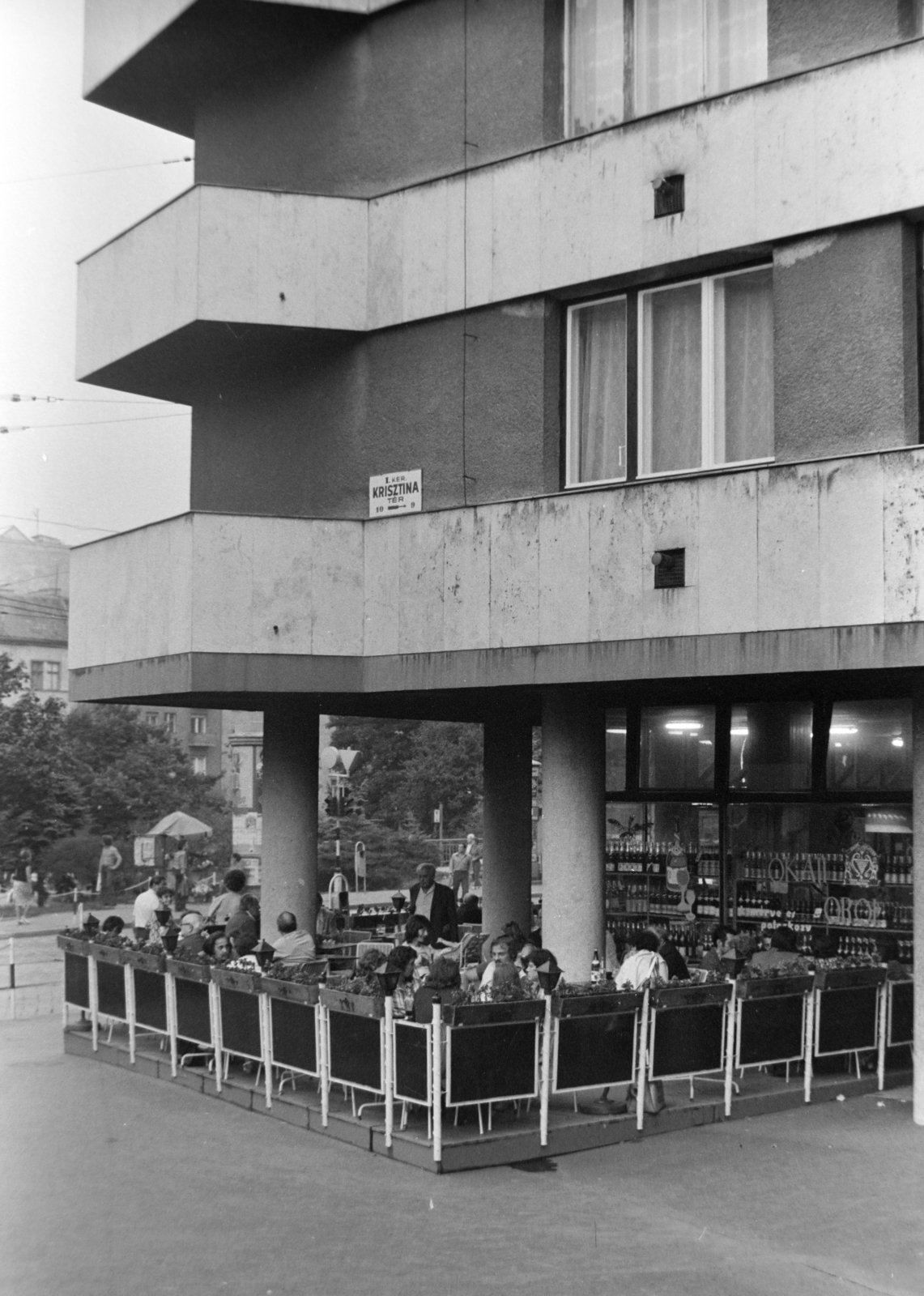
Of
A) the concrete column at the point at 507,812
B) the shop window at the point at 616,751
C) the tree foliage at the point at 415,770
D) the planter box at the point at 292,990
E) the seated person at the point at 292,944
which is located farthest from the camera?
the tree foliage at the point at 415,770

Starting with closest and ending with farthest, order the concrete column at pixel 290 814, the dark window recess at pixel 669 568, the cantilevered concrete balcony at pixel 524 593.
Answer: the cantilevered concrete balcony at pixel 524 593
the dark window recess at pixel 669 568
the concrete column at pixel 290 814

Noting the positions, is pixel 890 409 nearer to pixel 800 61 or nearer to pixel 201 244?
pixel 800 61

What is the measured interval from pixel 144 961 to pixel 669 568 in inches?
259

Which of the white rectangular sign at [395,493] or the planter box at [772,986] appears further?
the white rectangular sign at [395,493]

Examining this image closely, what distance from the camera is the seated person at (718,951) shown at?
45.1 ft

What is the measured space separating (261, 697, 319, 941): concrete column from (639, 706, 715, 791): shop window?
13.9 feet

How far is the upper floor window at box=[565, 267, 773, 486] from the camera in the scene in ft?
45.5

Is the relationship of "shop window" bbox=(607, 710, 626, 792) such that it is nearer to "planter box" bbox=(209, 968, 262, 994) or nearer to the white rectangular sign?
the white rectangular sign

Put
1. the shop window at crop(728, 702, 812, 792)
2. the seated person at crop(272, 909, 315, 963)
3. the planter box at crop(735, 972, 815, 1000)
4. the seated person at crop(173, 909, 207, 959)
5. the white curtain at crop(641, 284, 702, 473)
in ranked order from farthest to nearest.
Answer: the shop window at crop(728, 702, 812, 792) → the seated person at crop(272, 909, 315, 963) → the seated person at crop(173, 909, 207, 959) → the white curtain at crop(641, 284, 702, 473) → the planter box at crop(735, 972, 815, 1000)

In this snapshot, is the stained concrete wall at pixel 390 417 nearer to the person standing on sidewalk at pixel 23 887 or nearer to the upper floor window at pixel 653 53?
the upper floor window at pixel 653 53

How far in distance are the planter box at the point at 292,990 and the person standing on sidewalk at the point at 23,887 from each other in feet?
103

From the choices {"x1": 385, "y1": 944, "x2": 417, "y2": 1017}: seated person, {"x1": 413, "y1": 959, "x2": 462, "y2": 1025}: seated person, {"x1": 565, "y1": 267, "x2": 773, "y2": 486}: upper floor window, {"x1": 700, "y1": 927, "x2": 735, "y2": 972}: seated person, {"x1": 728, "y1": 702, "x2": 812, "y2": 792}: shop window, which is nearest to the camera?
{"x1": 413, "y1": 959, "x2": 462, "y2": 1025}: seated person

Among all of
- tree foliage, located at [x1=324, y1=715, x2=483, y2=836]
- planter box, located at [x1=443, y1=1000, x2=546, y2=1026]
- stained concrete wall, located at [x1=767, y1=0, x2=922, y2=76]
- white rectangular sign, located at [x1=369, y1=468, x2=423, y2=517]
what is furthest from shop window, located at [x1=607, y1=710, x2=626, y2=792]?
tree foliage, located at [x1=324, y1=715, x2=483, y2=836]

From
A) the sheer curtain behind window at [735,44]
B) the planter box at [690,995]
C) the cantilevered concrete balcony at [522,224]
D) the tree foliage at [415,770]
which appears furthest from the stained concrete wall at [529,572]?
the tree foliage at [415,770]
